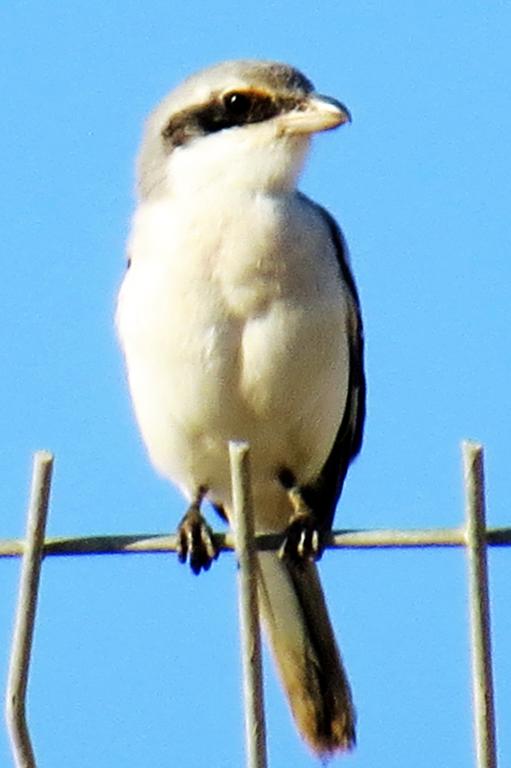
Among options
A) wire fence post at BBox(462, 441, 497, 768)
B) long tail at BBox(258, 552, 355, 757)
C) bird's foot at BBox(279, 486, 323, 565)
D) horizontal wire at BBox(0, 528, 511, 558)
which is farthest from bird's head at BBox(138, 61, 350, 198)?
wire fence post at BBox(462, 441, 497, 768)

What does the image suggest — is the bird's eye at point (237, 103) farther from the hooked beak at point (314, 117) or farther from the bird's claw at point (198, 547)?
the bird's claw at point (198, 547)

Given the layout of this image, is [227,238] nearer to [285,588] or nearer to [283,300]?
[283,300]

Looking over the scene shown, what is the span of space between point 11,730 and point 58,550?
37 cm

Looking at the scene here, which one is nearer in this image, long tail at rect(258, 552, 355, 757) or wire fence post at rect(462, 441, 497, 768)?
wire fence post at rect(462, 441, 497, 768)

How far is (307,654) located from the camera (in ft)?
16.7

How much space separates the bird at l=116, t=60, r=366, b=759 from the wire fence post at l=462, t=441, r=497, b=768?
2.38 m

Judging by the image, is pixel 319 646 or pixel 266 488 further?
pixel 266 488

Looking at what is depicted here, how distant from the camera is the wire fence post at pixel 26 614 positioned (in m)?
2.38

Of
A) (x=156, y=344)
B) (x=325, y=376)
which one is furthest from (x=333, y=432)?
(x=156, y=344)

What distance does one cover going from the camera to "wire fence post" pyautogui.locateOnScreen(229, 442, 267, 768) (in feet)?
7.58

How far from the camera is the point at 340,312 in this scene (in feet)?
18.1

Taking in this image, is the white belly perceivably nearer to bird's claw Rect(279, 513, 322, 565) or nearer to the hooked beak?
the hooked beak

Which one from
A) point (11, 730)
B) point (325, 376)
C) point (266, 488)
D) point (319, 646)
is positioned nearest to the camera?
point (11, 730)

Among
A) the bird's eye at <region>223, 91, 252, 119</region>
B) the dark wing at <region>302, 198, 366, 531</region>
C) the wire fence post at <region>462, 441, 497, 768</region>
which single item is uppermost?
the bird's eye at <region>223, 91, 252, 119</region>
